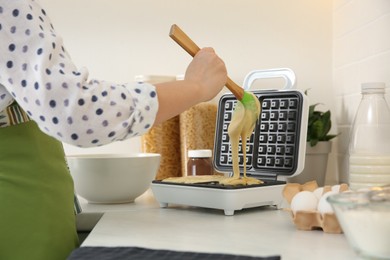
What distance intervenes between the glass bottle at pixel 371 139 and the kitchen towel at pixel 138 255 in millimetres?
575

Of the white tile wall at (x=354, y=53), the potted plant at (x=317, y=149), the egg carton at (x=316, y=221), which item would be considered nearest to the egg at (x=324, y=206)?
the egg carton at (x=316, y=221)

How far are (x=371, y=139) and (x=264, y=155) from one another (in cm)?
26

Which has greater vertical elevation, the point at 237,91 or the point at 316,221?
the point at 237,91

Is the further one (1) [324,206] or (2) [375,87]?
(2) [375,87]

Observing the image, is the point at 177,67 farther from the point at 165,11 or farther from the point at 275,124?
the point at 275,124

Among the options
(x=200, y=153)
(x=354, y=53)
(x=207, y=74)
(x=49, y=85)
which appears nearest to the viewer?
(x=49, y=85)

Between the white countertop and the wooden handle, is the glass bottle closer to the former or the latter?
the white countertop

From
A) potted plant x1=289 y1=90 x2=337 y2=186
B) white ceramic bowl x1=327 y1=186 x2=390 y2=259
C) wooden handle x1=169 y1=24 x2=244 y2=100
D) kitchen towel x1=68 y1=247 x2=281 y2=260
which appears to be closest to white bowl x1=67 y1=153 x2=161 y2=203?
wooden handle x1=169 y1=24 x2=244 y2=100

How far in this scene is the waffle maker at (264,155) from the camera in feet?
4.07

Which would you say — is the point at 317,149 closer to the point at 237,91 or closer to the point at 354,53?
the point at 354,53

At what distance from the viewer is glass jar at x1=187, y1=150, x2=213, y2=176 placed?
1.56m

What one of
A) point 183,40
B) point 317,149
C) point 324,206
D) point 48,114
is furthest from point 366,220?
point 317,149

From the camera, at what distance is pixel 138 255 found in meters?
0.86

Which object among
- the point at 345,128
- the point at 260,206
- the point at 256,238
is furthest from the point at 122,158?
the point at 345,128
